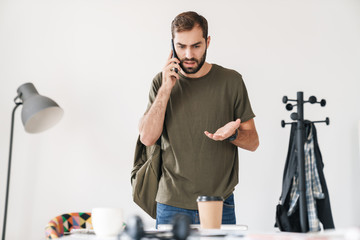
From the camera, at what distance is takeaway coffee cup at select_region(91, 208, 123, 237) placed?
1.09 m

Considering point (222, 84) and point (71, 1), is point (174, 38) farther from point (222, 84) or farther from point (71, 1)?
point (71, 1)

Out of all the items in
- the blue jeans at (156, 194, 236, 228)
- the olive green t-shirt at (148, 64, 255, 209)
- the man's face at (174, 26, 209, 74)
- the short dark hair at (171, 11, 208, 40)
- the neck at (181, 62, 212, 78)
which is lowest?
the blue jeans at (156, 194, 236, 228)

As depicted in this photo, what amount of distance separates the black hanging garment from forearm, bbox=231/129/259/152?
450mm

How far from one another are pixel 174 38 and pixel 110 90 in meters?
1.22

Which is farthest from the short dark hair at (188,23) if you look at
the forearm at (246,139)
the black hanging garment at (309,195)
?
the black hanging garment at (309,195)

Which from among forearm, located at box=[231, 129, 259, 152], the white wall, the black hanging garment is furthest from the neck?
the white wall

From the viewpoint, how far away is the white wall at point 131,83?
3027 millimetres

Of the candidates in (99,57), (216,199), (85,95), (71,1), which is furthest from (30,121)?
(216,199)

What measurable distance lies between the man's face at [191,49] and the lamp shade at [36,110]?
967 mm

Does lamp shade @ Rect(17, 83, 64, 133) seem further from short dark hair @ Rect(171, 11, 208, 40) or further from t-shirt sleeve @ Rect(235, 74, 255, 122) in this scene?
t-shirt sleeve @ Rect(235, 74, 255, 122)

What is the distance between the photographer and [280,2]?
10.6 ft

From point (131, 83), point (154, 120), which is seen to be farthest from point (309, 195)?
point (131, 83)

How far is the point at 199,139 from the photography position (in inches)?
76.7

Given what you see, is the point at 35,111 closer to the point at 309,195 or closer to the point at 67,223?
the point at 67,223
